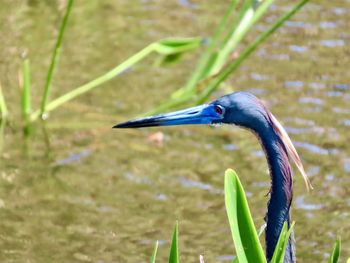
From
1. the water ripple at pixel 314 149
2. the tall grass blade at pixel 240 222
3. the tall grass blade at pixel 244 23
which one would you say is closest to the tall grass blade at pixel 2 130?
the tall grass blade at pixel 244 23

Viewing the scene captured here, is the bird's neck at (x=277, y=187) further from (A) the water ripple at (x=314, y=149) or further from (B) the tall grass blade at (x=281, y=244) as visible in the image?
(A) the water ripple at (x=314, y=149)

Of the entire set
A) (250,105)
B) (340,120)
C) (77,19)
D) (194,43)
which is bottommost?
(77,19)

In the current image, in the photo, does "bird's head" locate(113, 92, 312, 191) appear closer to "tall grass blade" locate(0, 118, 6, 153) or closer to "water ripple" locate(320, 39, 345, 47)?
"tall grass blade" locate(0, 118, 6, 153)

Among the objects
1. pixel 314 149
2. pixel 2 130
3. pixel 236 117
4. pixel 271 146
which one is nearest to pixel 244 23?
pixel 314 149

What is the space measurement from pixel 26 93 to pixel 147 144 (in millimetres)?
876

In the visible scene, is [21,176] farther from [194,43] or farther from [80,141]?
[194,43]

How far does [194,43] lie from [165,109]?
52 centimetres

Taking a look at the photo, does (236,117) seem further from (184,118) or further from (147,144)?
(147,144)

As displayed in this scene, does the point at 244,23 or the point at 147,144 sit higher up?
the point at 244,23

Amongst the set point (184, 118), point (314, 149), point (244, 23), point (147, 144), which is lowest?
point (147, 144)

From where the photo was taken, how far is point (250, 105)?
4590 mm

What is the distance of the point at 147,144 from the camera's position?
714cm

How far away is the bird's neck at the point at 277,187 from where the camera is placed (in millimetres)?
4406

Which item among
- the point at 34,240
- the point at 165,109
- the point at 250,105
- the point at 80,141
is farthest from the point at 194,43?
the point at 250,105
